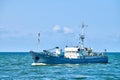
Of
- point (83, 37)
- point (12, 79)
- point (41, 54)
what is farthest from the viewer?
point (83, 37)

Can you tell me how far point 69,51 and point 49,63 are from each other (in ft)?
16.7

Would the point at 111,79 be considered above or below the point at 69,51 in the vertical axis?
below

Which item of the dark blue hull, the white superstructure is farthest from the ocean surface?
the white superstructure

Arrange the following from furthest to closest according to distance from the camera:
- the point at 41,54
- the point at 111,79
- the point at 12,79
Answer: the point at 41,54
the point at 111,79
the point at 12,79

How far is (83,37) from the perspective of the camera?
10100 cm

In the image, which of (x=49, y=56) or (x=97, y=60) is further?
(x=97, y=60)

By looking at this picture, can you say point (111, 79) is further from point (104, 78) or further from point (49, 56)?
point (49, 56)

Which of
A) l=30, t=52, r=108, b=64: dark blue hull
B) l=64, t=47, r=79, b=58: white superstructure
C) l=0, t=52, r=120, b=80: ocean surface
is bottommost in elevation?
l=0, t=52, r=120, b=80: ocean surface

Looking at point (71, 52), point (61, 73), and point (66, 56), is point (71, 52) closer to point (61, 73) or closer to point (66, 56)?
point (66, 56)

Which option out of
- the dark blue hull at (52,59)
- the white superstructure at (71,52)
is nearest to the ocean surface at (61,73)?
the dark blue hull at (52,59)

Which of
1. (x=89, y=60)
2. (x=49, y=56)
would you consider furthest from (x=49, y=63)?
(x=89, y=60)

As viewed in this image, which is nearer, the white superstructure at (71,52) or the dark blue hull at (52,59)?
the dark blue hull at (52,59)

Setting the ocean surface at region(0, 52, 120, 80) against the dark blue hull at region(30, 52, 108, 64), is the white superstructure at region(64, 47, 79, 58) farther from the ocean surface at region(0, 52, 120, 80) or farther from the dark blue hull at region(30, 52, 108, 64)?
the ocean surface at region(0, 52, 120, 80)

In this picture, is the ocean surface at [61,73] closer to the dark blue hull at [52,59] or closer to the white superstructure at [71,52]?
the dark blue hull at [52,59]
